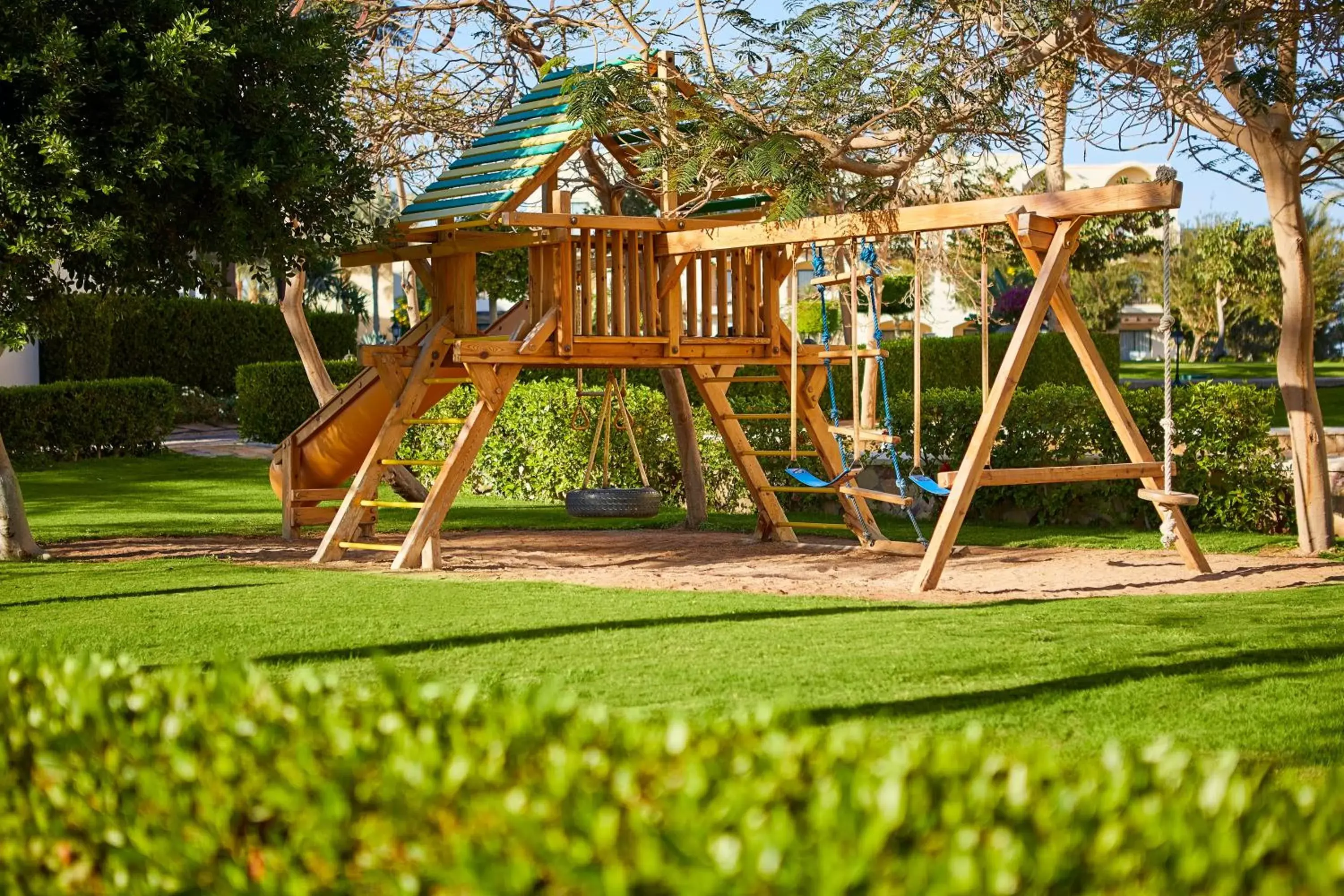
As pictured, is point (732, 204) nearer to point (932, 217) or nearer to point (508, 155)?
point (508, 155)

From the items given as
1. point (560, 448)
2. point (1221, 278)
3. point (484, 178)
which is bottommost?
point (560, 448)

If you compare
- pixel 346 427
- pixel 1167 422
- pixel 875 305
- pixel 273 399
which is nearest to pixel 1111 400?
pixel 1167 422

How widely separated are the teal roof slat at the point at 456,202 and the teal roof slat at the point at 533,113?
1018 mm

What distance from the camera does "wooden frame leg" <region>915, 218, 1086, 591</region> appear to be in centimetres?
900

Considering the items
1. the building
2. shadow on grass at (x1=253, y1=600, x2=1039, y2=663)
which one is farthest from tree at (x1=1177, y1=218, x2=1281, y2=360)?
shadow on grass at (x1=253, y1=600, x2=1039, y2=663)

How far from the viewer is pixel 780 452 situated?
1189 cm

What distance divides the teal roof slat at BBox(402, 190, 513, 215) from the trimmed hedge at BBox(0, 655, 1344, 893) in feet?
24.4

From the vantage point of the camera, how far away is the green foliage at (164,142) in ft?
31.4

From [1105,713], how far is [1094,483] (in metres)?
8.00

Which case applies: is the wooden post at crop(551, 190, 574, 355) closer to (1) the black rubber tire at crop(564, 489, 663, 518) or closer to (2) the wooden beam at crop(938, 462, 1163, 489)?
(1) the black rubber tire at crop(564, 489, 663, 518)

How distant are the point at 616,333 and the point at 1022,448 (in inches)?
183

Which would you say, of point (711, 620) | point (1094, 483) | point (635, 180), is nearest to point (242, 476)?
point (635, 180)

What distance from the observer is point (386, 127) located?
590 inches

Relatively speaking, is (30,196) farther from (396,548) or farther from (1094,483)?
(1094,483)
